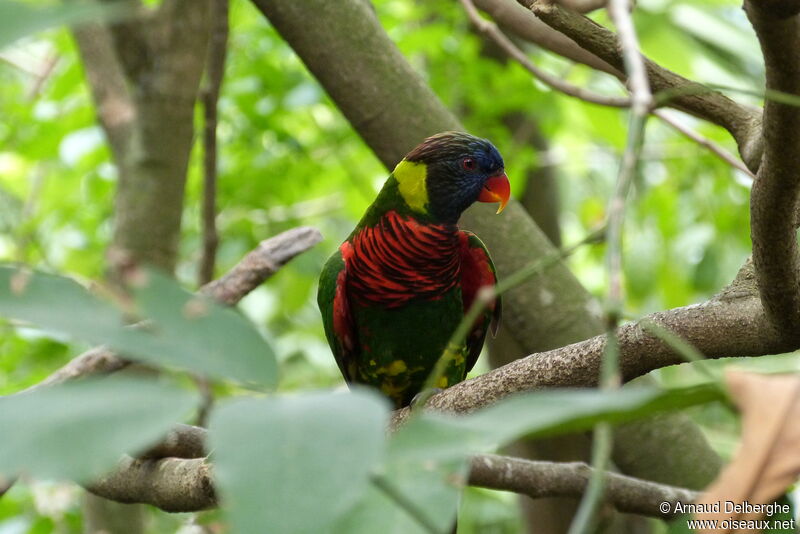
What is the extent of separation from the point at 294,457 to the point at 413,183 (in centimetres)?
158

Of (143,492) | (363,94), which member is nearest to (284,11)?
(363,94)

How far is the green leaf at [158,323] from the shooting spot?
1.13ft

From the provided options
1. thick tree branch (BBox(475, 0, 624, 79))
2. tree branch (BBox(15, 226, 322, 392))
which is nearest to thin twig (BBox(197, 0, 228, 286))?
tree branch (BBox(15, 226, 322, 392))

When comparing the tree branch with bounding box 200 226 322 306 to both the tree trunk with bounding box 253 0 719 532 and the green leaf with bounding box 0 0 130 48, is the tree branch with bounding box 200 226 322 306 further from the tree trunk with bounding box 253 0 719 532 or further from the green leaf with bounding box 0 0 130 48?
the green leaf with bounding box 0 0 130 48

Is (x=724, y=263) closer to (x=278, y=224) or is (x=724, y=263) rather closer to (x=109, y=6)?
(x=278, y=224)

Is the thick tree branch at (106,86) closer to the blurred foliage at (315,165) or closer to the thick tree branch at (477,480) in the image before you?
the blurred foliage at (315,165)

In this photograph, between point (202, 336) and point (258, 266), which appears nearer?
point (202, 336)

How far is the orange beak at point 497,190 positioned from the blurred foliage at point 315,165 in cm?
48

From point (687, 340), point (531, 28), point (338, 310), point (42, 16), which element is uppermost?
point (42, 16)

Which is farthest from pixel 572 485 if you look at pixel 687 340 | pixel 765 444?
pixel 765 444

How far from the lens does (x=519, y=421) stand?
312 millimetres

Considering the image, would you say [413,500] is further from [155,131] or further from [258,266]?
[155,131]

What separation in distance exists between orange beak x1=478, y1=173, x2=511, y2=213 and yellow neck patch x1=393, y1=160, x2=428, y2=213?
14cm

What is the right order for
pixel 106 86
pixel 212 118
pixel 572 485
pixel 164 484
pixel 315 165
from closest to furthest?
pixel 164 484
pixel 572 485
pixel 212 118
pixel 315 165
pixel 106 86
